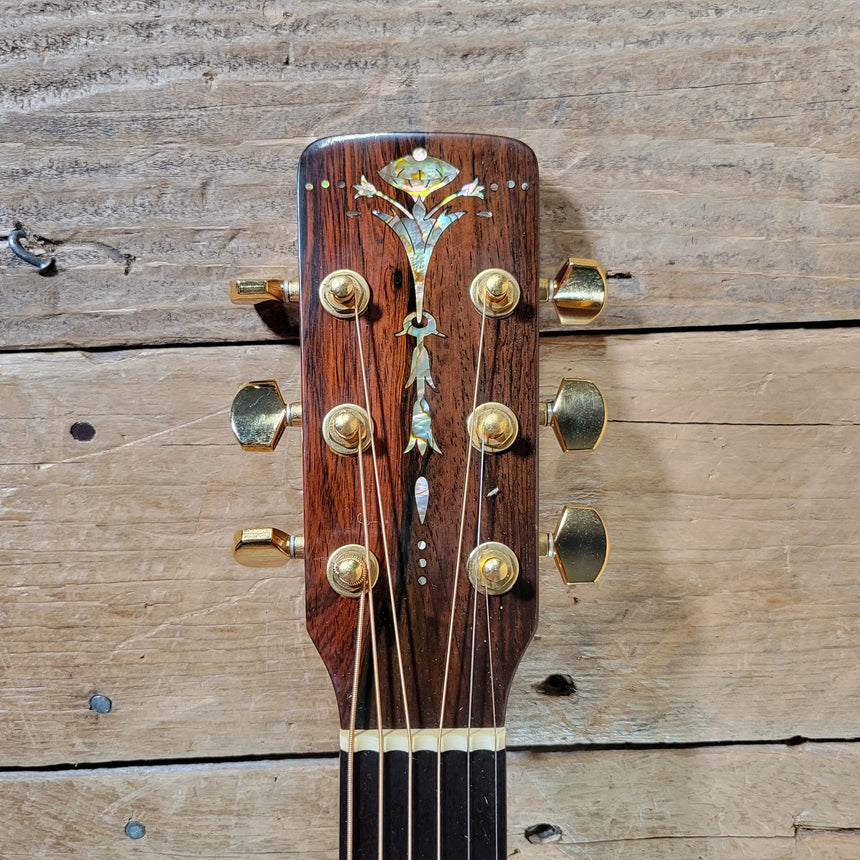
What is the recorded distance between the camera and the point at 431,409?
0.44m

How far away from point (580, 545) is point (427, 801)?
0.18 meters

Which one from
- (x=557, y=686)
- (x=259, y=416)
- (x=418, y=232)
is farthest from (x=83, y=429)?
(x=557, y=686)

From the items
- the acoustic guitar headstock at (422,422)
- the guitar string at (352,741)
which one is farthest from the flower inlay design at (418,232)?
the guitar string at (352,741)

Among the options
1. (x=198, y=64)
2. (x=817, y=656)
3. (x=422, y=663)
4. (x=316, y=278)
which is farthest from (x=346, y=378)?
Answer: (x=817, y=656)

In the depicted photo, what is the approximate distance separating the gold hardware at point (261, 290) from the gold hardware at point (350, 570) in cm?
15

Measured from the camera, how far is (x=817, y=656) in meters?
0.57

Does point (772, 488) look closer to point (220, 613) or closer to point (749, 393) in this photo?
point (749, 393)

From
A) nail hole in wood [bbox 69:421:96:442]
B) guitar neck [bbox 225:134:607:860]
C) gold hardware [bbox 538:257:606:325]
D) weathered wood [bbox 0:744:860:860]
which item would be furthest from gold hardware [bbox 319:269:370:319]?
weathered wood [bbox 0:744:860:860]

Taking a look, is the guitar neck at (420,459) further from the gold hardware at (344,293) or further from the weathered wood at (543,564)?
the weathered wood at (543,564)

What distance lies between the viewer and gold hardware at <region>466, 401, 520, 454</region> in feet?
1.40

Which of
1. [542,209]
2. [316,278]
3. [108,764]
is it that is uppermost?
[542,209]

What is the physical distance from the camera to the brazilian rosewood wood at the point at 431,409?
0.44 meters

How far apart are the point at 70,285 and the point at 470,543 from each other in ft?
1.19

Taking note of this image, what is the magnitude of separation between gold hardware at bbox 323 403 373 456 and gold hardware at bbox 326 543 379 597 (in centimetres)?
6
